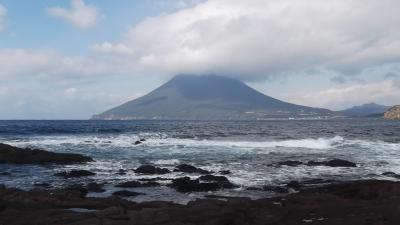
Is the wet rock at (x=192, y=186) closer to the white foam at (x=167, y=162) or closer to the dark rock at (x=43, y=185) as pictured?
the dark rock at (x=43, y=185)

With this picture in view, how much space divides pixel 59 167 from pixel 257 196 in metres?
15.6

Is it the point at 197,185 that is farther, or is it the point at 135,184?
the point at 135,184

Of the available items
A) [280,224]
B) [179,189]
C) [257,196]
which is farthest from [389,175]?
[280,224]

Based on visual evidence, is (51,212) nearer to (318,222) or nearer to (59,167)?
(318,222)

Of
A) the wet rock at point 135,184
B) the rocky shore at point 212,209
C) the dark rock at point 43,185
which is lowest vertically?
the dark rock at point 43,185

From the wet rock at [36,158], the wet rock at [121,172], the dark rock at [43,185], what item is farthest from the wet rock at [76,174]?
the wet rock at [36,158]

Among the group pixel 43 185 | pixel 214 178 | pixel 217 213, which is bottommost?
pixel 43 185

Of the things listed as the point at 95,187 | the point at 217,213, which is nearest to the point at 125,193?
the point at 95,187

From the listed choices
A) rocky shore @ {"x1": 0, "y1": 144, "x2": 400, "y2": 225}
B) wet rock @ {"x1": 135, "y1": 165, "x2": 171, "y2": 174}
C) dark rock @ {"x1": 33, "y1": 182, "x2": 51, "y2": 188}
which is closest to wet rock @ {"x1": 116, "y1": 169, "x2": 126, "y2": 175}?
wet rock @ {"x1": 135, "y1": 165, "x2": 171, "y2": 174}

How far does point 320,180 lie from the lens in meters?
22.3

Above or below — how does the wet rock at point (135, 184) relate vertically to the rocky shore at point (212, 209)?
below

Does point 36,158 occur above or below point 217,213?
below

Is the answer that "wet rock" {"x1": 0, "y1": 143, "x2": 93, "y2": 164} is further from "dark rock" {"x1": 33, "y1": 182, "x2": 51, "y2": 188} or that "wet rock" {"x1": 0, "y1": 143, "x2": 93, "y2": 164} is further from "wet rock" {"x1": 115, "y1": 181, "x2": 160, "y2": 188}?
"wet rock" {"x1": 115, "y1": 181, "x2": 160, "y2": 188}

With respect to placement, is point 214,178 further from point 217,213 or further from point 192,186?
point 217,213
